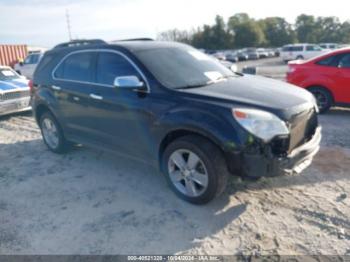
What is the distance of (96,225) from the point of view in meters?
3.26

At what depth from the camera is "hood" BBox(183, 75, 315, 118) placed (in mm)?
3207

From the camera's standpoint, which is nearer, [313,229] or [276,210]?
[313,229]

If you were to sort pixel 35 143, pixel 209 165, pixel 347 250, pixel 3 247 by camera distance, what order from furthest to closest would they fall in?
pixel 35 143 → pixel 209 165 → pixel 3 247 → pixel 347 250

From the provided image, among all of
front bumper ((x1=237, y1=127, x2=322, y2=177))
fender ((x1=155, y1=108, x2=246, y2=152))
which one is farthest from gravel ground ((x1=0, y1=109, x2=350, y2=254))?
fender ((x1=155, y1=108, x2=246, y2=152))

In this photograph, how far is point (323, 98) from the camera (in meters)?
7.20

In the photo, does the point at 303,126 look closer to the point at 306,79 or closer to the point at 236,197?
the point at 236,197

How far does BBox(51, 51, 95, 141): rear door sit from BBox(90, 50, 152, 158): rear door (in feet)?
0.56

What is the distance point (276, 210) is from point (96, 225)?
1927 mm

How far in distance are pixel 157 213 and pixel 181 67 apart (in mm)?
1836

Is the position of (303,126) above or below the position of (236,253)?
above

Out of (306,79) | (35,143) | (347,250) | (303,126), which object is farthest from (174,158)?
(306,79)

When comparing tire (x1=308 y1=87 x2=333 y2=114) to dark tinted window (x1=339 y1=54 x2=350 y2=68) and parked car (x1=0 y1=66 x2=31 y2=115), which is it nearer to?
dark tinted window (x1=339 y1=54 x2=350 y2=68)

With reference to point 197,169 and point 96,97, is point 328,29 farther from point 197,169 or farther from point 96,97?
point 197,169

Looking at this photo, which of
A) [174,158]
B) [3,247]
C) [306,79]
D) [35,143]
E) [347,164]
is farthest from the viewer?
[306,79]
